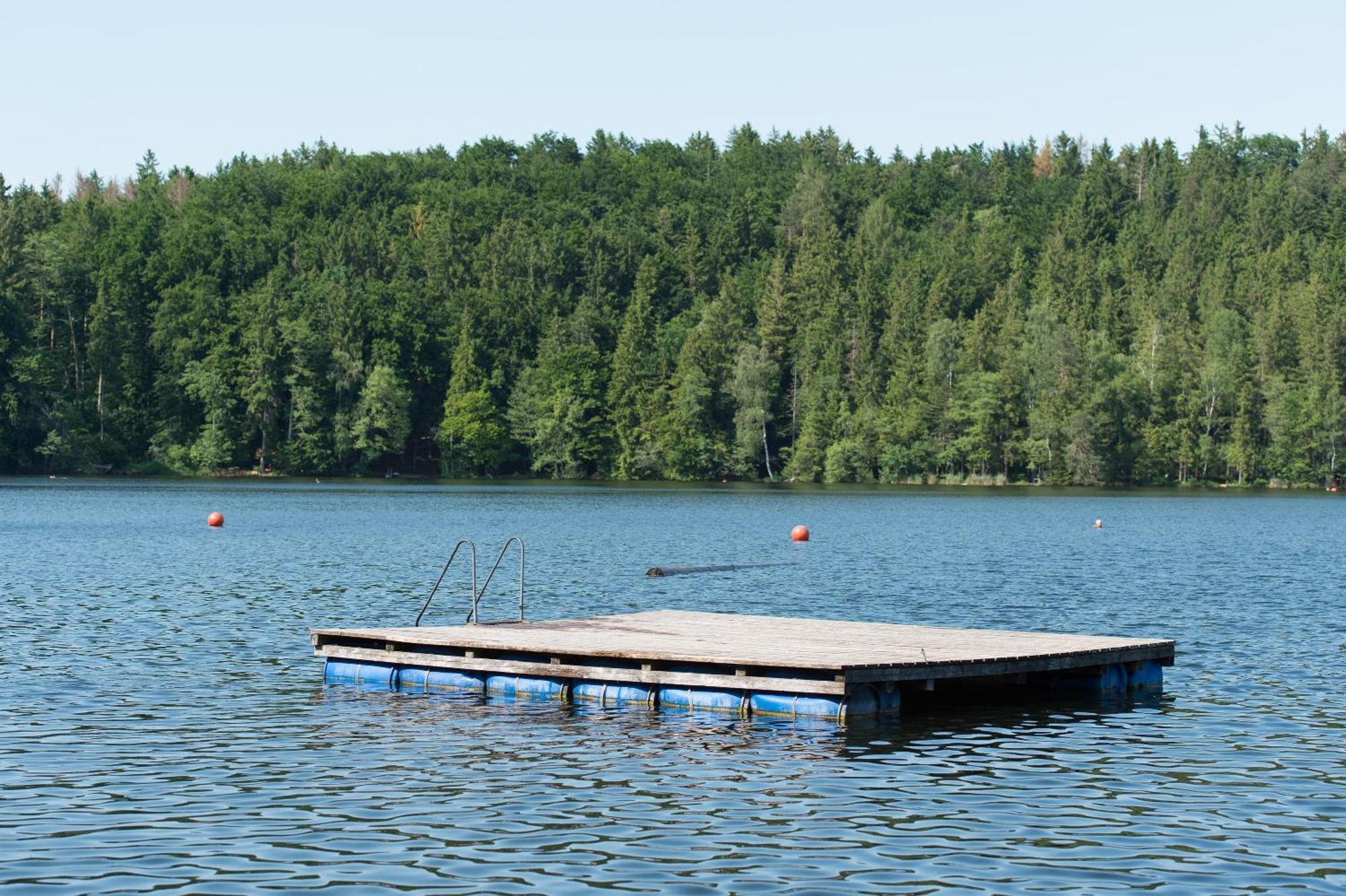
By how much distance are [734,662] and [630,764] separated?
3.93 m

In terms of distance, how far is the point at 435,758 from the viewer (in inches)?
778

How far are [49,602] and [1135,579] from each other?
30014mm

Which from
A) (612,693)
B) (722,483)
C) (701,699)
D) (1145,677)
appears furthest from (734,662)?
(722,483)

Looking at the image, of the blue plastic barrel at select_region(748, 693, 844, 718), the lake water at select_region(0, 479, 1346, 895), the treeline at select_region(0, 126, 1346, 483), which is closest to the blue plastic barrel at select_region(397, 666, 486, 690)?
the lake water at select_region(0, 479, 1346, 895)

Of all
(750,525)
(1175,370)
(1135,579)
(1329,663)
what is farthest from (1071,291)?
(1329,663)

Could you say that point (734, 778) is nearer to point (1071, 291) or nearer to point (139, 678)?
point (139, 678)

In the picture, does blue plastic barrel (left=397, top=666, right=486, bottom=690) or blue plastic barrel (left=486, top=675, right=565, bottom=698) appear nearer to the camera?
blue plastic barrel (left=486, top=675, right=565, bottom=698)

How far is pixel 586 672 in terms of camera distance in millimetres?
24266

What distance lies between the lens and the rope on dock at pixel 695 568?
48.2 metres

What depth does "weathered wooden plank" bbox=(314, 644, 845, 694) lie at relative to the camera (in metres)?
22.6

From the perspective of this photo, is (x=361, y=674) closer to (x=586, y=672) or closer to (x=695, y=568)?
(x=586, y=672)

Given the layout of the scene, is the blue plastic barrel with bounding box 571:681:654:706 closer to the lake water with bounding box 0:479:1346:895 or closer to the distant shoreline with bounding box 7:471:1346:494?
the lake water with bounding box 0:479:1346:895

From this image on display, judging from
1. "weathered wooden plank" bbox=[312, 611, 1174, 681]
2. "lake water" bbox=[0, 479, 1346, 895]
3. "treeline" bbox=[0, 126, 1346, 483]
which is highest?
"treeline" bbox=[0, 126, 1346, 483]

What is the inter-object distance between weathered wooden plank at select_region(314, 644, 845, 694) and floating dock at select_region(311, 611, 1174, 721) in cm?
2
